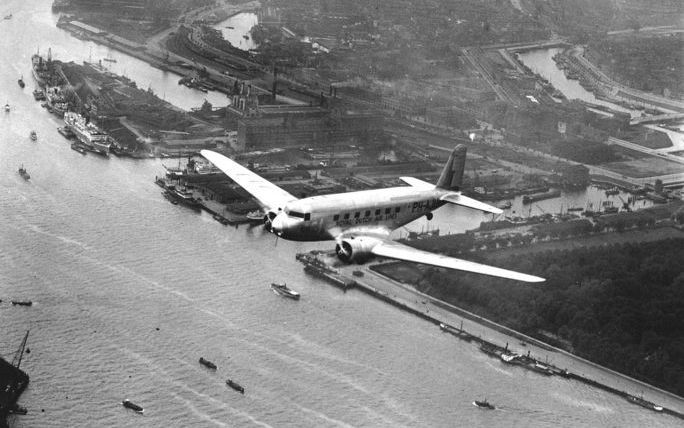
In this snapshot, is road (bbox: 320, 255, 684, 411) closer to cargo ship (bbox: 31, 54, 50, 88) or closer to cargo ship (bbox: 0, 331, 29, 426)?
cargo ship (bbox: 0, 331, 29, 426)

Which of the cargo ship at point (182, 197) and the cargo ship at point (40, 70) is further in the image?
the cargo ship at point (40, 70)

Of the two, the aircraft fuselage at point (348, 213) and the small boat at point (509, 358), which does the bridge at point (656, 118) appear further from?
the aircraft fuselage at point (348, 213)

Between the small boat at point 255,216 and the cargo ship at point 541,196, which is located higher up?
the cargo ship at point 541,196

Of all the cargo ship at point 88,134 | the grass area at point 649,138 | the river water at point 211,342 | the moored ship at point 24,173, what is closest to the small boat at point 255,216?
the river water at point 211,342

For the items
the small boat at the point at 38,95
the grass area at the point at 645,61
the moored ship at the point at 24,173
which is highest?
the grass area at the point at 645,61

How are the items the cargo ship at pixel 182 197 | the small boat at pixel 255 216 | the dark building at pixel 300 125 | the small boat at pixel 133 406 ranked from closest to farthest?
1. the small boat at pixel 133 406
2. the small boat at pixel 255 216
3. the cargo ship at pixel 182 197
4. the dark building at pixel 300 125

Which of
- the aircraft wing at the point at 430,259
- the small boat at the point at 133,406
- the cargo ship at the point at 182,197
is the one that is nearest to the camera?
the aircraft wing at the point at 430,259
